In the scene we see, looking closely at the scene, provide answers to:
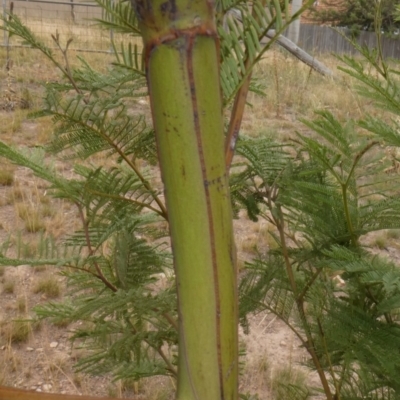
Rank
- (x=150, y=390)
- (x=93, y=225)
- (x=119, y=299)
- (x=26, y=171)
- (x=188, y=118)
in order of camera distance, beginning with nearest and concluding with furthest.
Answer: (x=188, y=118) → (x=119, y=299) → (x=93, y=225) → (x=150, y=390) → (x=26, y=171)

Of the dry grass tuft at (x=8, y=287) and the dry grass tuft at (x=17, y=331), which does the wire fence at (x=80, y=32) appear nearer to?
the dry grass tuft at (x=8, y=287)

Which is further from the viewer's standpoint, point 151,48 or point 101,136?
point 101,136

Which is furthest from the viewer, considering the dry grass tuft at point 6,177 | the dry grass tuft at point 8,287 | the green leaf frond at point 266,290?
the dry grass tuft at point 6,177

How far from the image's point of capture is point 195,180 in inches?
10.4

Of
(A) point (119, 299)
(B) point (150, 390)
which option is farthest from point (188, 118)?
(B) point (150, 390)

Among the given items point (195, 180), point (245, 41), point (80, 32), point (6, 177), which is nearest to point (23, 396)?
point (195, 180)

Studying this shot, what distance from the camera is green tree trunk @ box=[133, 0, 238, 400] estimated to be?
261 mm

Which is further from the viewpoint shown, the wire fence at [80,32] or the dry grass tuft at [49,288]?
the wire fence at [80,32]

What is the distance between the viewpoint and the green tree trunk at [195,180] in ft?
0.86

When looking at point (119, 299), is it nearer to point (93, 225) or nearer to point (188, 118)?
point (93, 225)

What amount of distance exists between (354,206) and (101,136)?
0.79ft

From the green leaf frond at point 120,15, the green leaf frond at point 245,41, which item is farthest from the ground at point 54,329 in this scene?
the green leaf frond at point 245,41

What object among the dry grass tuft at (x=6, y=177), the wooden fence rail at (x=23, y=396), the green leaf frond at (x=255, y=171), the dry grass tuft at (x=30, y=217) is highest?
the green leaf frond at (x=255, y=171)

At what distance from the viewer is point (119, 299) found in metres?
0.49
